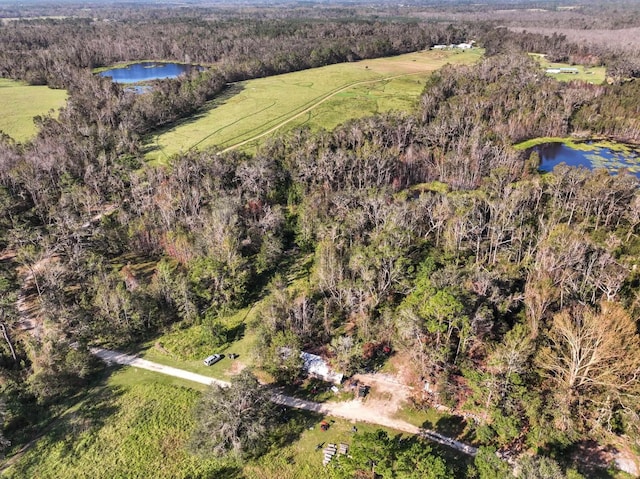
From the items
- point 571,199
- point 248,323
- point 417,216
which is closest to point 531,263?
point 417,216

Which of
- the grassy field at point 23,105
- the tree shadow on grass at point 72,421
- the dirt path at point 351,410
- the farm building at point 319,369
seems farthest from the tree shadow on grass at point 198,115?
the farm building at point 319,369

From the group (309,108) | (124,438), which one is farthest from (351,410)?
(309,108)

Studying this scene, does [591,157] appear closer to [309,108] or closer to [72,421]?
[309,108]

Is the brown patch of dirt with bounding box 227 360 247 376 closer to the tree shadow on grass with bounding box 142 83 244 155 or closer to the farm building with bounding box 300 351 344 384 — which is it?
the farm building with bounding box 300 351 344 384

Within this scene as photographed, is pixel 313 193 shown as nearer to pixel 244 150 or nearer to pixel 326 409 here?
pixel 244 150

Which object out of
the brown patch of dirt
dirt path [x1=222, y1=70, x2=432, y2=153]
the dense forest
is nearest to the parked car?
the brown patch of dirt
